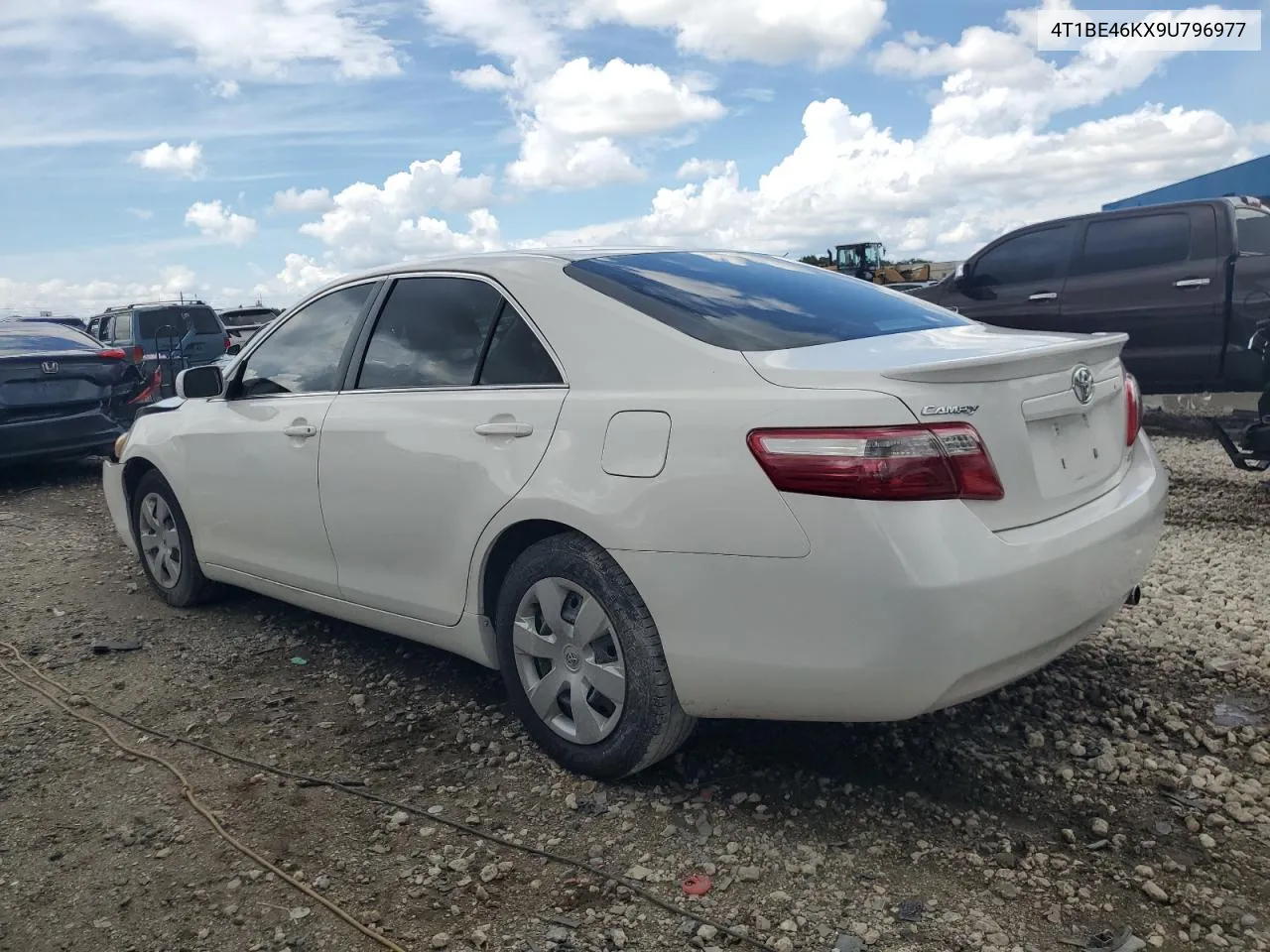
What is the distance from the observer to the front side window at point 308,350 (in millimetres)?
4082

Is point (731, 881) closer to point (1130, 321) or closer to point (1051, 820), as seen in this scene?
point (1051, 820)

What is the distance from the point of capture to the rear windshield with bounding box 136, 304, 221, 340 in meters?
14.9

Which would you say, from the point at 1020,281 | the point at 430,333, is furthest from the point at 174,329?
the point at 430,333

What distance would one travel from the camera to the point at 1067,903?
8.13 feet

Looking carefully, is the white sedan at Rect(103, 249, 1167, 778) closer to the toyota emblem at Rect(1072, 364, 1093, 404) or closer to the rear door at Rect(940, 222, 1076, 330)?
the toyota emblem at Rect(1072, 364, 1093, 404)

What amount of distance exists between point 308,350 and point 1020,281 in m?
7.24

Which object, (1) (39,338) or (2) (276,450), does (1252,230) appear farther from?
(1) (39,338)

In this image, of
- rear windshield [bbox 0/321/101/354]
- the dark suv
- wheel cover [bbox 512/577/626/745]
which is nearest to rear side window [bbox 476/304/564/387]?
wheel cover [bbox 512/577/626/745]

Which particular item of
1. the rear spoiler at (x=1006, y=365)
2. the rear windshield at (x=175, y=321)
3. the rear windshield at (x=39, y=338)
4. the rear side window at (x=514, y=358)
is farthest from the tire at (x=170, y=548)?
the rear windshield at (x=175, y=321)

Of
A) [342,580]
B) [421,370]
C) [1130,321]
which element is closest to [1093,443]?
[421,370]

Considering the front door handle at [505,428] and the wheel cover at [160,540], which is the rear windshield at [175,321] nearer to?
the wheel cover at [160,540]

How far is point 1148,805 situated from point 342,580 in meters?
2.73

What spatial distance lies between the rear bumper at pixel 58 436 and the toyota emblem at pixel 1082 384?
8.40 m

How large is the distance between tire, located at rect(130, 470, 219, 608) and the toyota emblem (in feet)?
12.5
